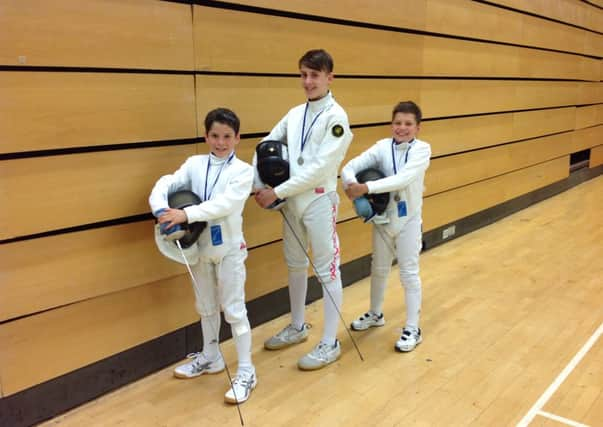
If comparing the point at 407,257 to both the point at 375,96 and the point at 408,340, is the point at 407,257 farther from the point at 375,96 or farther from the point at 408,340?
the point at 375,96

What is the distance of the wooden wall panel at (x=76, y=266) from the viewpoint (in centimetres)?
204

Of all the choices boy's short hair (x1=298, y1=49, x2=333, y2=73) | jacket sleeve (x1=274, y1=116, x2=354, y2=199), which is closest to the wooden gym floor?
jacket sleeve (x1=274, y1=116, x2=354, y2=199)

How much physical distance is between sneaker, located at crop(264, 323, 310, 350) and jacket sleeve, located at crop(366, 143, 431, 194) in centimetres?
86

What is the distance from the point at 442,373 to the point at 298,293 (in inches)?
31.7

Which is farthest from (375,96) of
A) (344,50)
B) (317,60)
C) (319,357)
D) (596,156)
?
(596,156)

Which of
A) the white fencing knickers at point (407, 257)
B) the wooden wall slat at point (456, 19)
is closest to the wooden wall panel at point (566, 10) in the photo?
the wooden wall slat at point (456, 19)

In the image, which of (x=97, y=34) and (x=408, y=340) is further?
(x=408, y=340)

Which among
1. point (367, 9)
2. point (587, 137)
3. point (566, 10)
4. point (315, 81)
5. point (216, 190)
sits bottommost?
point (587, 137)

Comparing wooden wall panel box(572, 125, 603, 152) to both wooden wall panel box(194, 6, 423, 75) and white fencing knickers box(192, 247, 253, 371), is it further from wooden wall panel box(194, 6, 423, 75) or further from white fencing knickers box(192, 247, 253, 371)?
white fencing knickers box(192, 247, 253, 371)

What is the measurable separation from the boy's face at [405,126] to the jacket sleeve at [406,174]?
3.1 inches

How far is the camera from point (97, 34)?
214cm

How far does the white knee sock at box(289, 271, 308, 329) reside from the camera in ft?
9.05

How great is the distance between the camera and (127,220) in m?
2.35

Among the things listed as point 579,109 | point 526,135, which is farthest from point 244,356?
point 579,109
